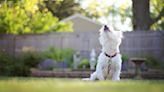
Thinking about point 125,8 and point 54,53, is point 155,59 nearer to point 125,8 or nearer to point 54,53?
point 54,53

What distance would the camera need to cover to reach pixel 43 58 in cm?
2262

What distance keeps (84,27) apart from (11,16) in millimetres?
19011

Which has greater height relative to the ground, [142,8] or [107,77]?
[142,8]

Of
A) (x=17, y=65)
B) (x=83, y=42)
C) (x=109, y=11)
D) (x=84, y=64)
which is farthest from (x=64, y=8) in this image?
(x=17, y=65)

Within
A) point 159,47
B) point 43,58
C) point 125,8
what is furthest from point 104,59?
point 125,8

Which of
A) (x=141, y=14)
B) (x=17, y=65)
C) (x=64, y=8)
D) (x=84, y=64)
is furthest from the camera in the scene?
(x=64, y=8)

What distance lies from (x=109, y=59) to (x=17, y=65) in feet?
31.9

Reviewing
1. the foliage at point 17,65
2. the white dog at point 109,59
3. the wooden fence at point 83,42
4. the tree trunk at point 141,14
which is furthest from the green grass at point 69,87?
the tree trunk at point 141,14

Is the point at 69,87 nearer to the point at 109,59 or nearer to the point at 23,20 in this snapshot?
the point at 109,59

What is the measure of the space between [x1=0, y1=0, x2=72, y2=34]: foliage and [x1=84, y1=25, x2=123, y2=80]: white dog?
14909 millimetres

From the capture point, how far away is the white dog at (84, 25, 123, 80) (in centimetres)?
1101

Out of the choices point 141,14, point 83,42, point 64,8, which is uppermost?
point 64,8

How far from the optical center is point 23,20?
27859 mm

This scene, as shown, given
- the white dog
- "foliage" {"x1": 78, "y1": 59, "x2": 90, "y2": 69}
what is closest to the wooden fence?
"foliage" {"x1": 78, "y1": 59, "x2": 90, "y2": 69}
